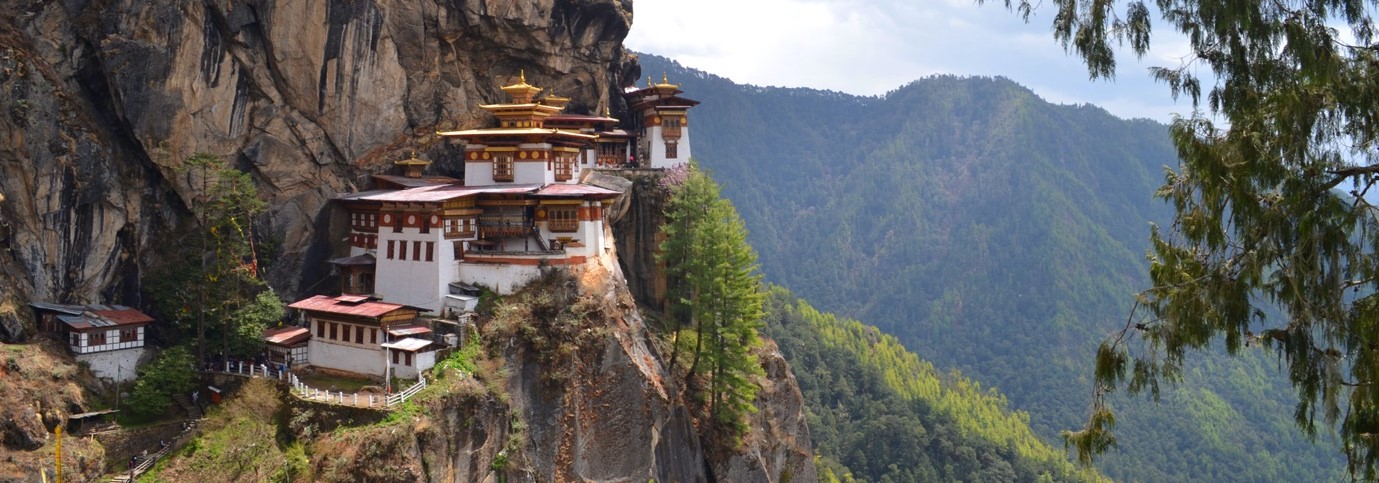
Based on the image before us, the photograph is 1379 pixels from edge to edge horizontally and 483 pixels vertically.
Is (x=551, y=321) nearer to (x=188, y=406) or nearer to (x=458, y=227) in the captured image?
(x=458, y=227)

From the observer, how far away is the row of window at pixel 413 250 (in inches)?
1580

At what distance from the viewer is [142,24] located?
39.6 meters

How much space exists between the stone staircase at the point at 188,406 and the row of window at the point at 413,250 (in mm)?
8454

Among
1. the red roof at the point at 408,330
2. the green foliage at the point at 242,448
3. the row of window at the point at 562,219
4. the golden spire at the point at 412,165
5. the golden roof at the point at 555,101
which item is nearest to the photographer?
the green foliage at the point at 242,448

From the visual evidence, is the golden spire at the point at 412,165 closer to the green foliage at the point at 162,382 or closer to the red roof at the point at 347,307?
the red roof at the point at 347,307

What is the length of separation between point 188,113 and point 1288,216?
123ft

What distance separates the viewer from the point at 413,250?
40.5m

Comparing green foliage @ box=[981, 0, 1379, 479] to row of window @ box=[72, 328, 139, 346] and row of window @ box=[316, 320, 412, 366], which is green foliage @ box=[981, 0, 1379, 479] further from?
row of window @ box=[72, 328, 139, 346]

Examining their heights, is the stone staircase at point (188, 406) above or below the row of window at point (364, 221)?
below

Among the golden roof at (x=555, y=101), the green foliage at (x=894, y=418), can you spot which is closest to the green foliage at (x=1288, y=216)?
the golden roof at (x=555, y=101)

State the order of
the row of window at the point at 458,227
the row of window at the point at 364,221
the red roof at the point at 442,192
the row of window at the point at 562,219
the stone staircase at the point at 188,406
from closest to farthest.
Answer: the stone staircase at the point at 188,406, the red roof at the point at 442,192, the row of window at the point at 458,227, the row of window at the point at 562,219, the row of window at the point at 364,221

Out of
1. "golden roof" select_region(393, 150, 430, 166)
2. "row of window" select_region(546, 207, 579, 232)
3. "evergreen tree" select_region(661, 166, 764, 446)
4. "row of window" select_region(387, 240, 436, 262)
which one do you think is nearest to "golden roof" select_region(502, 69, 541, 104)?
"golden roof" select_region(393, 150, 430, 166)

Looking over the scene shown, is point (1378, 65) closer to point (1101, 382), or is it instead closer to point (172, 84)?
point (1101, 382)

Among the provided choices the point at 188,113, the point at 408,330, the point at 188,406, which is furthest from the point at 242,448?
the point at 188,113
